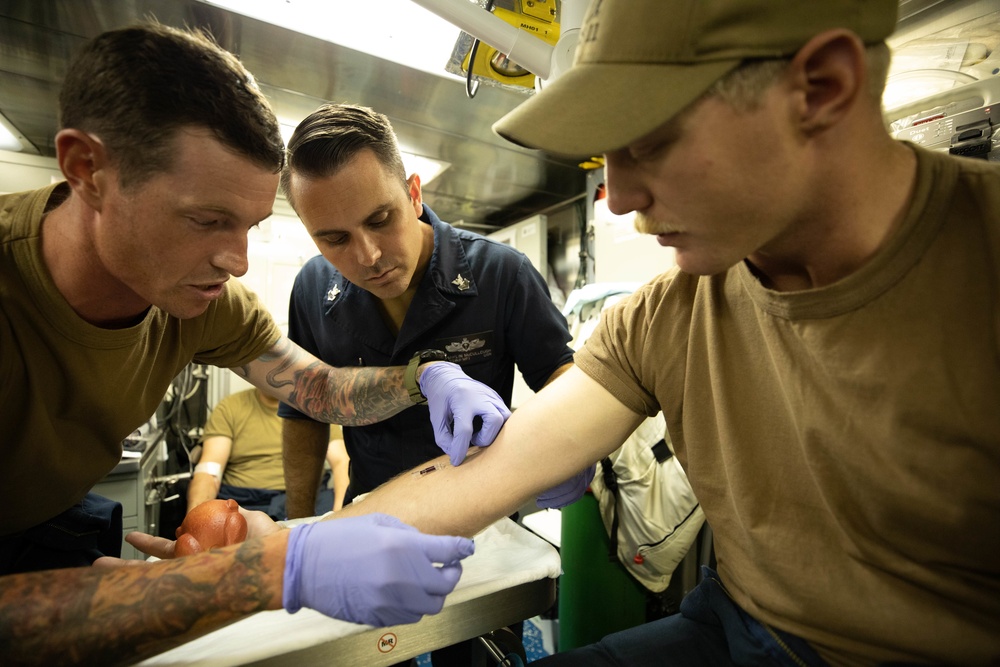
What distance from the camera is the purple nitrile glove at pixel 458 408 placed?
4.19ft

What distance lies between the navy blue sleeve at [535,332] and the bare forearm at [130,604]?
1.12 meters

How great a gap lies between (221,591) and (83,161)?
889 mm

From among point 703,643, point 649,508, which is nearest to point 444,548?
→ point 703,643

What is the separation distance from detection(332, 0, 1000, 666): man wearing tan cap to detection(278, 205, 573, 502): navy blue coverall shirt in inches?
33.7

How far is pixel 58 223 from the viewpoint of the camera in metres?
1.05

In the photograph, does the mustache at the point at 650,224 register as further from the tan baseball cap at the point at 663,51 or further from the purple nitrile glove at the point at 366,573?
the purple nitrile glove at the point at 366,573

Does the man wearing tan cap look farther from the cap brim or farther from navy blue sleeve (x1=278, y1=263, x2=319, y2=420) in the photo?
navy blue sleeve (x1=278, y1=263, x2=319, y2=420)

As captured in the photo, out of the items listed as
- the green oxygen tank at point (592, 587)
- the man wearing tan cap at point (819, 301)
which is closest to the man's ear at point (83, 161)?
the man wearing tan cap at point (819, 301)

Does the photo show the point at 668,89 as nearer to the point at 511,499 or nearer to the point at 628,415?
the point at 628,415

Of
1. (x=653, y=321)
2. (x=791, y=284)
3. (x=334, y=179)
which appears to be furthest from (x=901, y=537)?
(x=334, y=179)

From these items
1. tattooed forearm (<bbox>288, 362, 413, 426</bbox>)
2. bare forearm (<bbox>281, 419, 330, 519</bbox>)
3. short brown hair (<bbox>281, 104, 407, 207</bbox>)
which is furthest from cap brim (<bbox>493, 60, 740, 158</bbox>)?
bare forearm (<bbox>281, 419, 330, 519</bbox>)

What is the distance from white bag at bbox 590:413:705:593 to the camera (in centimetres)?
221

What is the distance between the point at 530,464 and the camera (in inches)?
46.1

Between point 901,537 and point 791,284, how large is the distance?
0.48 metres
